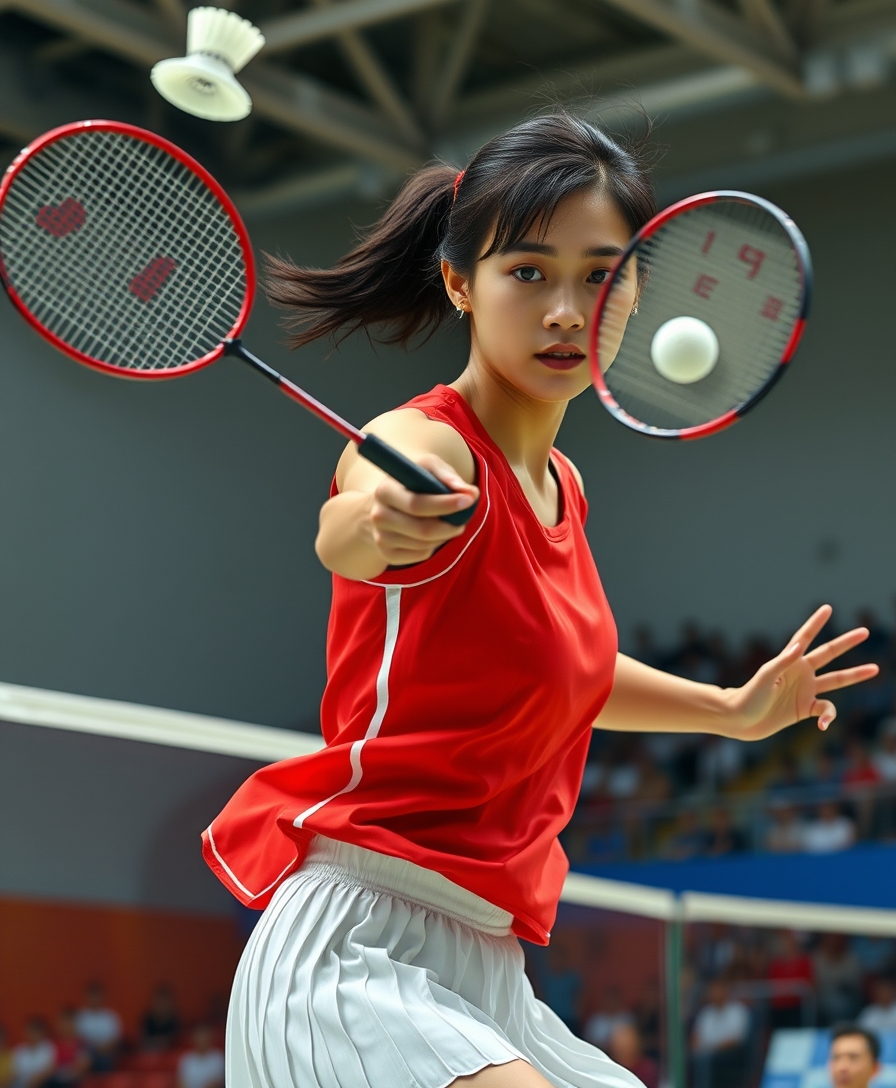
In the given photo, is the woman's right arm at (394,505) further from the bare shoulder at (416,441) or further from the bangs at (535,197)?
the bangs at (535,197)

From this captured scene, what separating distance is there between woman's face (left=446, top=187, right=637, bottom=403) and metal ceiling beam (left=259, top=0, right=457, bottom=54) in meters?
10.5

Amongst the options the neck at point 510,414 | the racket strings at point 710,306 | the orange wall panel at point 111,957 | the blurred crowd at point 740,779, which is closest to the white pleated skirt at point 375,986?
the neck at point 510,414

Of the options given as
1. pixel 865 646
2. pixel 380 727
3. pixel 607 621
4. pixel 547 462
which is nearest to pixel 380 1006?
pixel 380 727

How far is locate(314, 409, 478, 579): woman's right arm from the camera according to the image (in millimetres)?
1563

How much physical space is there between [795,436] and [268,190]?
601 cm

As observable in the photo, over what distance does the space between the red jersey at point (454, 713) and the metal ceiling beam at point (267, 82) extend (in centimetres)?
1048

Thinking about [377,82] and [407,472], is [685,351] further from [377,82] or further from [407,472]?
[377,82]

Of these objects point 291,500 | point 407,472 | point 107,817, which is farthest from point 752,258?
point 291,500

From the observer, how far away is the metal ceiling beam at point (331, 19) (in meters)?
11.9

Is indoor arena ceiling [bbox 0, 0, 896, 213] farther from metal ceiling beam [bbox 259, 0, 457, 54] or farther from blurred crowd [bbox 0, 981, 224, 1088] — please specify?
blurred crowd [bbox 0, 981, 224, 1088]

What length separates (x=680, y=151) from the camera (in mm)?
14477

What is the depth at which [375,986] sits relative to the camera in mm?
1805

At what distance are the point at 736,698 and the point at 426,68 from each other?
41.2 ft

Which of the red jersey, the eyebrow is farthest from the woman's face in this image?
the red jersey
